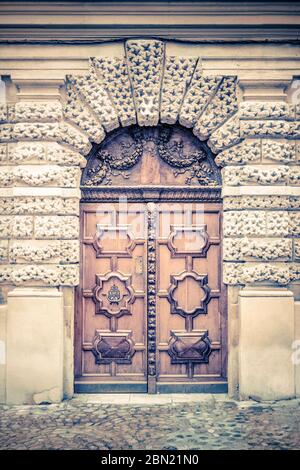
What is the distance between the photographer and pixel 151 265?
18.8 ft

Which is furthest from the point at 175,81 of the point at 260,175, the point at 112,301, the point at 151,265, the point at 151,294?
the point at 112,301

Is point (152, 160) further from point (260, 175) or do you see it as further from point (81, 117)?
point (260, 175)

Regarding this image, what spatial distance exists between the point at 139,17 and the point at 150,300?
3.46 m

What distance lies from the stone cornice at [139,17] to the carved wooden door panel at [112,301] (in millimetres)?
2170

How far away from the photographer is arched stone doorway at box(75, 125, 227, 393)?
225 inches

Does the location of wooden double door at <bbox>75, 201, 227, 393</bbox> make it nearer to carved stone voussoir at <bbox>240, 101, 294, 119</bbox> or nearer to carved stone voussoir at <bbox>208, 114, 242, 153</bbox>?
carved stone voussoir at <bbox>208, 114, 242, 153</bbox>

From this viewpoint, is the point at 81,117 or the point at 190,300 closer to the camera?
the point at 81,117

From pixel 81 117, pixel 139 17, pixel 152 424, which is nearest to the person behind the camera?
pixel 152 424

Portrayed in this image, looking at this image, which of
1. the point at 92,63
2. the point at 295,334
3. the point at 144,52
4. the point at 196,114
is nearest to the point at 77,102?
the point at 92,63

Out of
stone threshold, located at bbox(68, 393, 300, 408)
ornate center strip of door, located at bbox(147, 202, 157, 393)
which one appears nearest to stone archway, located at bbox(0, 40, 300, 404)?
stone threshold, located at bbox(68, 393, 300, 408)

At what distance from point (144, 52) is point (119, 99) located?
0.64m

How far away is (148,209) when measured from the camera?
5.77m

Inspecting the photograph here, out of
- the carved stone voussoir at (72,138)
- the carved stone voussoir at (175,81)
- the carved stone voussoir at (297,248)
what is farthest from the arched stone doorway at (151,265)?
the carved stone voussoir at (297,248)
